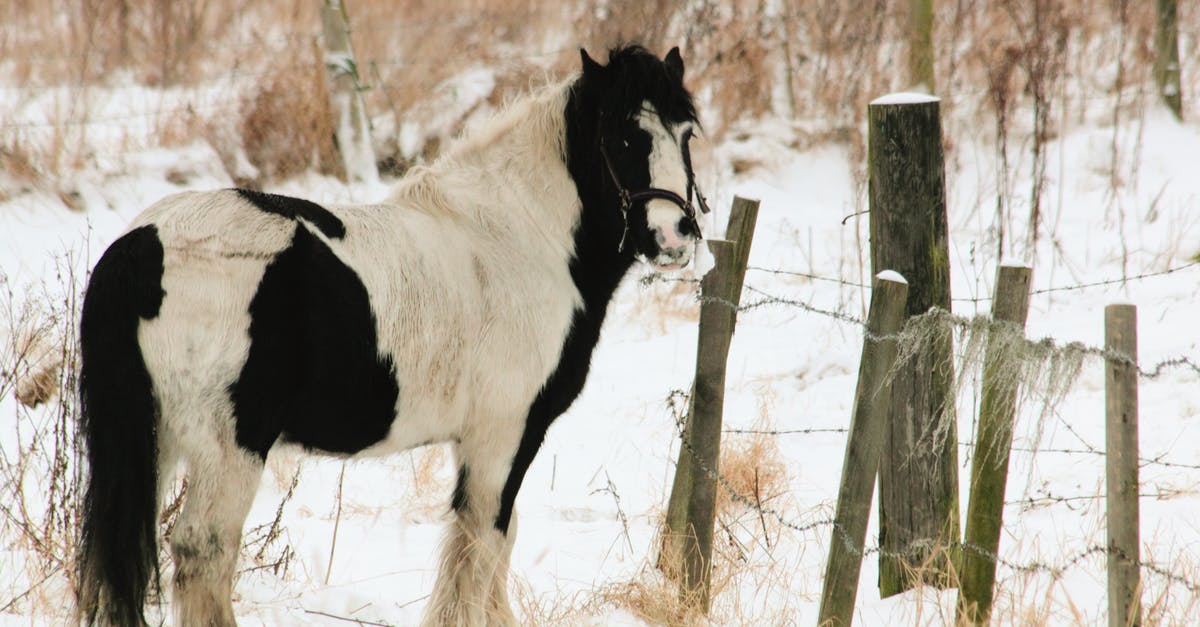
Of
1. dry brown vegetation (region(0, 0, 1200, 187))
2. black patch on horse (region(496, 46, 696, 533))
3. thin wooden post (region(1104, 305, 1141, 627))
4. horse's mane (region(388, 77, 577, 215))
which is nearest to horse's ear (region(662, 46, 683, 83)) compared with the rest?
black patch on horse (region(496, 46, 696, 533))

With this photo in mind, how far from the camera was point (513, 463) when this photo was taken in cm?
324

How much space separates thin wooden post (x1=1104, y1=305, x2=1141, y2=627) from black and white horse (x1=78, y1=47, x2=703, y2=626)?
1228 millimetres

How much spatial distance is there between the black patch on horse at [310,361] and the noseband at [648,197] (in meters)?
0.88

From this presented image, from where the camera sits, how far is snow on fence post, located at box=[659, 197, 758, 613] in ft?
11.8

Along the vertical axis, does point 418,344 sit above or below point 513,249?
below

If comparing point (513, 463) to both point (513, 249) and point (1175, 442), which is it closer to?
point (513, 249)

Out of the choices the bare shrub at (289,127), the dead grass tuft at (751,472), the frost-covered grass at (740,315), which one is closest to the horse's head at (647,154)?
the frost-covered grass at (740,315)

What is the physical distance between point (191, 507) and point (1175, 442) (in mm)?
4853

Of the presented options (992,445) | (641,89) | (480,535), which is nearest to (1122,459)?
(992,445)

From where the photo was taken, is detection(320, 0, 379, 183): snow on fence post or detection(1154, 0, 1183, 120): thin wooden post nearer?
detection(320, 0, 379, 183): snow on fence post

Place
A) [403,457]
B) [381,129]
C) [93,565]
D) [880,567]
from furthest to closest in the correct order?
[381,129]
[403,457]
[880,567]
[93,565]

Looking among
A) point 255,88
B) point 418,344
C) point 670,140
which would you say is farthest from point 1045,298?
point 255,88

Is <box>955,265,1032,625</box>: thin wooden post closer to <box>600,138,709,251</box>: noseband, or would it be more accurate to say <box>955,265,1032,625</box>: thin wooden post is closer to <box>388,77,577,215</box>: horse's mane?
<box>600,138,709,251</box>: noseband

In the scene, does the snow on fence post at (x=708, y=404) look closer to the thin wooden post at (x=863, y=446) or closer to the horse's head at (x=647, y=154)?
the horse's head at (x=647, y=154)
